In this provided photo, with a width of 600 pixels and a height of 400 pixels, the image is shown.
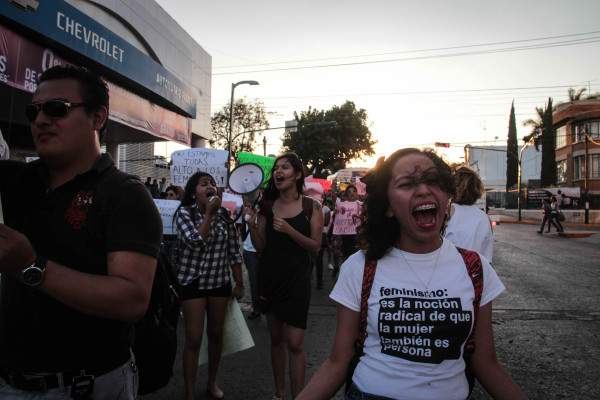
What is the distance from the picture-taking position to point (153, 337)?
1646 millimetres

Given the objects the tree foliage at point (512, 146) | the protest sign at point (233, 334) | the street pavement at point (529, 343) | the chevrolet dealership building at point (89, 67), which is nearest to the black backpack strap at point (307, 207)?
the protest sign at point (233, 334)

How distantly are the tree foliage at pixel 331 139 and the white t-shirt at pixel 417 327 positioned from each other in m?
43.0

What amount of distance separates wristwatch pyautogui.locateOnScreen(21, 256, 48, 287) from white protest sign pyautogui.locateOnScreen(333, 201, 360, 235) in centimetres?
747

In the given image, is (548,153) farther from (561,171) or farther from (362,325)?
(362,325)

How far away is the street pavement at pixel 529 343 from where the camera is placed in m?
3.55

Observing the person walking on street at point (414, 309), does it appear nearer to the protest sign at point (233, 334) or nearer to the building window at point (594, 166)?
the protest sign at point (233, 334)

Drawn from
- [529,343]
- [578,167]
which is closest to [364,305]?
[529,343]

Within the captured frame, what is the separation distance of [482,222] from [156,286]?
3042mm

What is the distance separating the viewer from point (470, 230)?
3711mm

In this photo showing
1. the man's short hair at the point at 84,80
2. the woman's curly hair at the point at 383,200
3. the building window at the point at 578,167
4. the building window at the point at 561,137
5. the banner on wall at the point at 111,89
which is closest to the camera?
the man's short hair at the point at 84,80

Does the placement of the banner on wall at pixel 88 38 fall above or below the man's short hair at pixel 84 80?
above

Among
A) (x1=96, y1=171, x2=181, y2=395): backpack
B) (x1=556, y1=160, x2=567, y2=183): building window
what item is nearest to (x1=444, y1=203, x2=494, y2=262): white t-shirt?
(x1=96, y1=171, x2=181, y2=395): backpack

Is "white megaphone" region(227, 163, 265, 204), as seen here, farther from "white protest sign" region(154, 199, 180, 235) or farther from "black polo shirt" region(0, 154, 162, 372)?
"black polo shirt" region(0, 154, 162, 372)

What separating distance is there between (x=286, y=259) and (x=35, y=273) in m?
2.27
